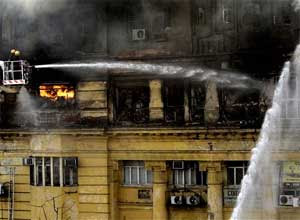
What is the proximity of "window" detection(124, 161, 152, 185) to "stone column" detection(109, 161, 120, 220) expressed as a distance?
35cm

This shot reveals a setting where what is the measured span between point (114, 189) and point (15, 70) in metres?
5.51

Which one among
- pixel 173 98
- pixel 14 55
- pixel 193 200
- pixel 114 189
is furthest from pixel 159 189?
pixel 14 55

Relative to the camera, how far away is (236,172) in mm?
23406

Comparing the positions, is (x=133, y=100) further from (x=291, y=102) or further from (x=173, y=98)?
(x=291, y=102)

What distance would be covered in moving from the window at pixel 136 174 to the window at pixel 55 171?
1837 millimetres

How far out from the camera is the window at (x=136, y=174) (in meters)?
24.5

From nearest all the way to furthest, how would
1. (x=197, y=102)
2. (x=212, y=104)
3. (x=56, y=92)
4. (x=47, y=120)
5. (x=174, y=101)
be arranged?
(x=212, y=104) < (x=197, y=102) < (x=174, y=101) < (x=47, y=120) < (x=56, y=92)

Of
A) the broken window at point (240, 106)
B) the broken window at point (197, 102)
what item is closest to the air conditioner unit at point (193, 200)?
the broken window at point (197, 102)

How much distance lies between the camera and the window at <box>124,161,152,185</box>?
24547 mm

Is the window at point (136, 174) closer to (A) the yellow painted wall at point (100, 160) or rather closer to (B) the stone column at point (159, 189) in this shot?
(A) the yellow painted wall at point (100, 160)

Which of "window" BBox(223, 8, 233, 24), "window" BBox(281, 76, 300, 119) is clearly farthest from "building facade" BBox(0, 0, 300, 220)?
"window" BBox(281, 76, 300, 119)

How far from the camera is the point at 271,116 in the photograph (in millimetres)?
23000

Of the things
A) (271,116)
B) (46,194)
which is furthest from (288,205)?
(46,194)

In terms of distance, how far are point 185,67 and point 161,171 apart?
12.2ft
